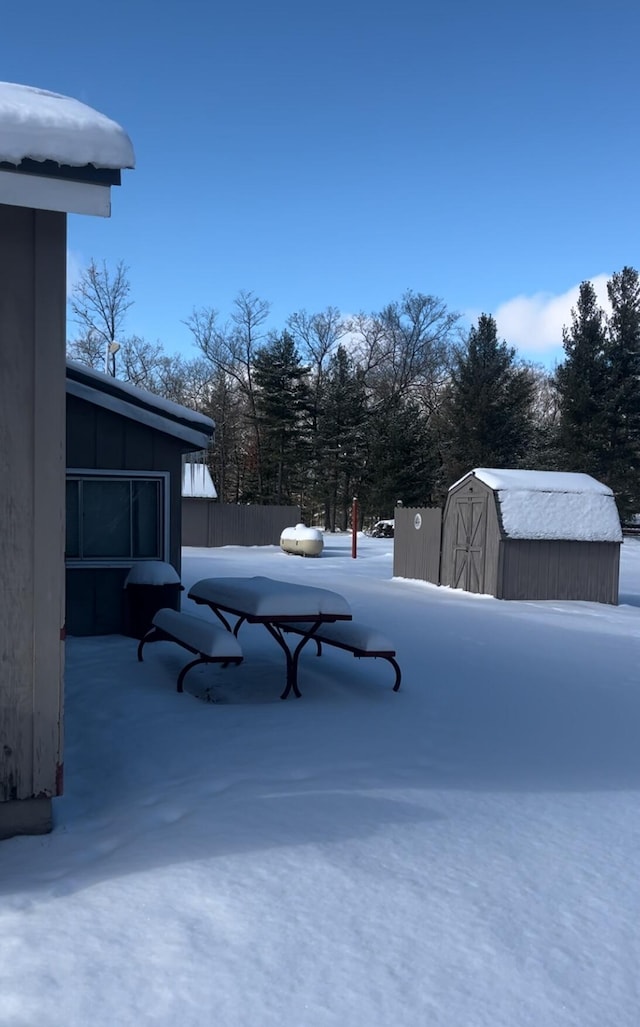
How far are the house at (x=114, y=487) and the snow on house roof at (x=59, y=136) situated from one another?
18.9 ft

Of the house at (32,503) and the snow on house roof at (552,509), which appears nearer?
the house at (32,503)

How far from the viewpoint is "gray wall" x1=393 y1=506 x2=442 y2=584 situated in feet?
60.1

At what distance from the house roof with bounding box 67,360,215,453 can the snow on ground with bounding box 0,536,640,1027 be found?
10.8 feet

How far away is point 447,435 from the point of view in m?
42.6

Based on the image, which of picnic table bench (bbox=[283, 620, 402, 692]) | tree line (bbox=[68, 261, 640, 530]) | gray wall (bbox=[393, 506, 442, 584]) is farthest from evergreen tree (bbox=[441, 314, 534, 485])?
picnic table bench (bbox=[283, 620, 402, 692])

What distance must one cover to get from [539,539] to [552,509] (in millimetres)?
732

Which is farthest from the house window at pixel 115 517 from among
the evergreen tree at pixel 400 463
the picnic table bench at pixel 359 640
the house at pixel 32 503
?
the evergreen tree at pixel 400 463

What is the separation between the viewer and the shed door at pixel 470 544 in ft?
54.5

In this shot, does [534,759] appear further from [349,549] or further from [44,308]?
[349,549]

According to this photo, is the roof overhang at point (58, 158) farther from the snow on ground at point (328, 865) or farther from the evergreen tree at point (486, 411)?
the evergreen tree at point (486, 411)

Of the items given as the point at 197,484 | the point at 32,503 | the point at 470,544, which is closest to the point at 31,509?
the point at 32,503

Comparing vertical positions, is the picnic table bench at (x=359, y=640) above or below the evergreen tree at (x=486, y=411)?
below

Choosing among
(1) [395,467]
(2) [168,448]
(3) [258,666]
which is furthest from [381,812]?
(1) [395,467]

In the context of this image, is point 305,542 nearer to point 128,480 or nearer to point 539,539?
point 539,539
